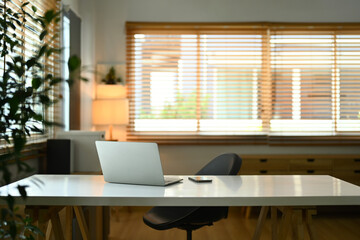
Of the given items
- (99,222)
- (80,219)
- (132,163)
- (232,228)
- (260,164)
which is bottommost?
(232,228)

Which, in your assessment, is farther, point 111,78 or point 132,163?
point 111,78

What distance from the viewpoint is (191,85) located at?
18.1 ft

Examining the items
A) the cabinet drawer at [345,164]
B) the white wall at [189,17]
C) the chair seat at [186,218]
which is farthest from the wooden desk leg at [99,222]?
the cabinet drawer at [345,164]

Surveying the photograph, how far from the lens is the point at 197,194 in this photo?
2262 mm

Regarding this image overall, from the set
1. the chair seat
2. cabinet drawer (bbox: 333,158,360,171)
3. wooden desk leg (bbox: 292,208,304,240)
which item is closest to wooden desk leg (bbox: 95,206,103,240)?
the chair seat

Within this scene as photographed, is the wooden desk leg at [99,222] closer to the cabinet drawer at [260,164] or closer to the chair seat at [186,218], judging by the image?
the chair seat at [186,218]

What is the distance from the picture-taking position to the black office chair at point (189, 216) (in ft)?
9.00

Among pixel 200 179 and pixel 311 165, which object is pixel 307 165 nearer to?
pixel 311 165

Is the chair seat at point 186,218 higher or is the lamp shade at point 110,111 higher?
the lamp shade at point 110,111

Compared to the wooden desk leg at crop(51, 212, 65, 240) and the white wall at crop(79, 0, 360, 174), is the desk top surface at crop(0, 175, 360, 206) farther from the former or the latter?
the white wall at crop(79, 0, 360, 174)

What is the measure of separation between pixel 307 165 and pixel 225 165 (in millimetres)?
2369

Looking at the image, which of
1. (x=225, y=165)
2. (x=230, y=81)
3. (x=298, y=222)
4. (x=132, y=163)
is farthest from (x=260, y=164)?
(x=132, y=163)

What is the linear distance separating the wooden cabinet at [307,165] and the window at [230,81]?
400 mm

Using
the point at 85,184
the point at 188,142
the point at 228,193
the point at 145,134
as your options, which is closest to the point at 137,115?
the point at 145,134
